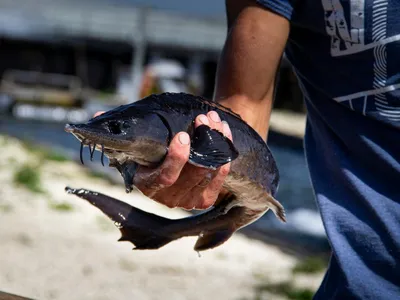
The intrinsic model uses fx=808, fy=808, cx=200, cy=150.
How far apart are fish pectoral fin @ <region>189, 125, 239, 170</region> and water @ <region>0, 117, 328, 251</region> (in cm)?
612

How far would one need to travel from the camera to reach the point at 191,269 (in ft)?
21.5

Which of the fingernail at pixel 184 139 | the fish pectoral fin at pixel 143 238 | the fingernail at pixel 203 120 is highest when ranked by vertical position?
the fingernail at pixel 203 120

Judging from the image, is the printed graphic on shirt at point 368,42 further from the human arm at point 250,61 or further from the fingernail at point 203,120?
the fingernail at point 203,120

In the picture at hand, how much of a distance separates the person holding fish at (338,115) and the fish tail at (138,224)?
25 cm

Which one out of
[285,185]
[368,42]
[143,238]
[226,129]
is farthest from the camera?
[285,185]

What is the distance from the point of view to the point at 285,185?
1268cm

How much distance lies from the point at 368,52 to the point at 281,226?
22.1 ft

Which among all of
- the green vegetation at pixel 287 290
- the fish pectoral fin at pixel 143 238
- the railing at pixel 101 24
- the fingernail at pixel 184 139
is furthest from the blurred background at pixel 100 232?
the fingernail at pixel 184 139

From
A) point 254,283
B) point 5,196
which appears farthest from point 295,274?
point 5,196

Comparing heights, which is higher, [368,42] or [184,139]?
[368,42]

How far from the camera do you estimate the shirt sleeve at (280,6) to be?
6.56 feet

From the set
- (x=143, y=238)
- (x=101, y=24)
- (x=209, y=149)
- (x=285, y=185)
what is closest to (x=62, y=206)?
(x=285, y=185)

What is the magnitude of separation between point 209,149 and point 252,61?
1.52 feet

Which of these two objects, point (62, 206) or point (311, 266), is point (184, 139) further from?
point (62, 206)
